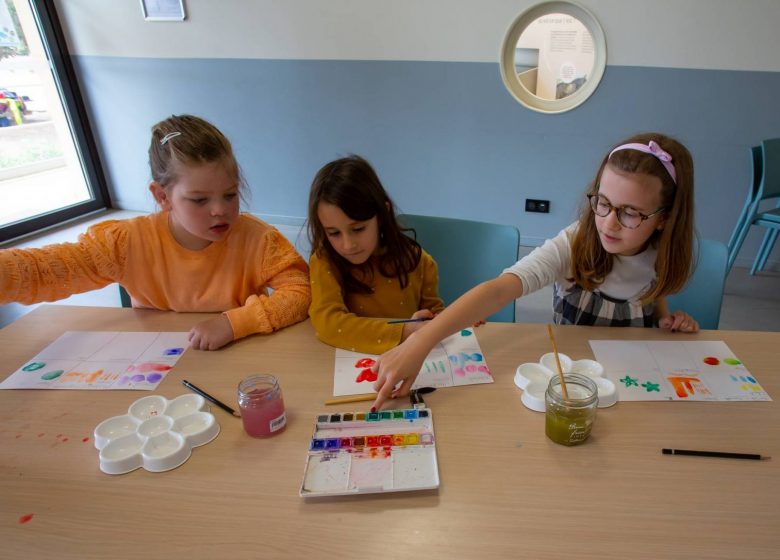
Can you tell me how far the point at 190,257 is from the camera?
1315mm

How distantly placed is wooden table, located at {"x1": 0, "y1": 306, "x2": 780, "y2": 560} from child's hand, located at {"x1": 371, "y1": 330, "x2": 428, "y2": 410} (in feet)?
0.19

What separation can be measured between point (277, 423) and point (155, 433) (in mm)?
212

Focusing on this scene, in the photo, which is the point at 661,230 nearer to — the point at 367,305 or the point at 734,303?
the point at 367,305

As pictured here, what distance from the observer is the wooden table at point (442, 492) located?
647 mm

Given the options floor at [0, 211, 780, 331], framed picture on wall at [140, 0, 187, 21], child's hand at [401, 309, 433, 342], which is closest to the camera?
child's hand at [401, 309, 433, 342]

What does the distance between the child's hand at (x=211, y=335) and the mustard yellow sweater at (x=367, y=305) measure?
201 millimetres

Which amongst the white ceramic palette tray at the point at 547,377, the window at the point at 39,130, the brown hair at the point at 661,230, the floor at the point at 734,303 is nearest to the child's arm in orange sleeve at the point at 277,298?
the white ceramic palette tray at the point at 547,377

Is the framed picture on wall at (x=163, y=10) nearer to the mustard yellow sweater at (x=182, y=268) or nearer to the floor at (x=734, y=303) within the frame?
the floor at (x=734, y=303)

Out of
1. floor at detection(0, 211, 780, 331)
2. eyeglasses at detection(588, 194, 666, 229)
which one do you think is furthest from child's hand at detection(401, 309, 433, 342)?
floor at detection(0, 211, 780, 331)

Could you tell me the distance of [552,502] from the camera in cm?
70

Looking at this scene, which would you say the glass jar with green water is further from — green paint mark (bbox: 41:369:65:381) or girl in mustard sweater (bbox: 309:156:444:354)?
green paint mark (bbox: 41:369:65:381)

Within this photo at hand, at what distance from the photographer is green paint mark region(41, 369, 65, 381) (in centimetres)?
101

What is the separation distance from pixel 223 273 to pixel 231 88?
2.72 metres

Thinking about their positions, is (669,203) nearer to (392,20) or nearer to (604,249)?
(604,249)
